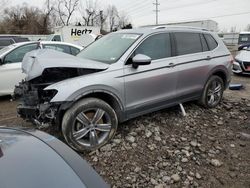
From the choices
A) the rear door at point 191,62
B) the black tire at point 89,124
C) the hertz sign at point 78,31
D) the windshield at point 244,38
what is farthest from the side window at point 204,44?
the windshield at point 244,38

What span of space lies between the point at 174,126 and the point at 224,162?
1.24 meters

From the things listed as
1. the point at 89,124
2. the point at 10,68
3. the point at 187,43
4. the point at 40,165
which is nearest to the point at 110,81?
the point at 89,124

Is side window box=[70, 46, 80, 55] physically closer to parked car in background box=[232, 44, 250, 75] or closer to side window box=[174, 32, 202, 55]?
side window box=[174, 32, 202, 55]

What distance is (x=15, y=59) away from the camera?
290 inches

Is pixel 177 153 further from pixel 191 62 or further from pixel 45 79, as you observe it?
pixel 45 79

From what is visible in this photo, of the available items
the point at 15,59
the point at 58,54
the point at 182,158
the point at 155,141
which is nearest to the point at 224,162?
the point at 182,158

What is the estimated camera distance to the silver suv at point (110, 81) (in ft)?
13.2

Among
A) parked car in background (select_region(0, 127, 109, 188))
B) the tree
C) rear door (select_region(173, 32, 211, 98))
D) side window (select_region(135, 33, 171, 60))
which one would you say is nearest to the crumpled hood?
side window (select_region(135, 33, 171, 60))

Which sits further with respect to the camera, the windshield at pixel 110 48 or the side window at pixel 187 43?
the side window at pixel 187 43

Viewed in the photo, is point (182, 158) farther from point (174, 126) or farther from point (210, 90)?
point (210, 90)

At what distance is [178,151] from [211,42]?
2.82 metres

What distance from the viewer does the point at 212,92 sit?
19.9 feet

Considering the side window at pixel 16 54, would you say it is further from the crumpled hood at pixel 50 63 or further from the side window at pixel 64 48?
the crumpled hood at pixel 50 63

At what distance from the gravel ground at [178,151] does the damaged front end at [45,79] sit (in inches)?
25.9
